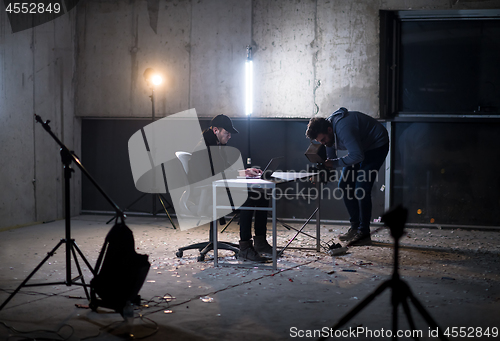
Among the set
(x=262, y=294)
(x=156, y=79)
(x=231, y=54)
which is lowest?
(x=262, y=294)

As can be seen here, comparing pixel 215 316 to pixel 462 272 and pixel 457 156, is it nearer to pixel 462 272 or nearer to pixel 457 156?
pixel 462 272

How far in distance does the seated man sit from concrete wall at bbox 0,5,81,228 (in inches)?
115

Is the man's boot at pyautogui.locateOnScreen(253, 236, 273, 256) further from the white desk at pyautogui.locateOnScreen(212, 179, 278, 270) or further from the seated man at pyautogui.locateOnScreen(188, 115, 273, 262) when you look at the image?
the white desk at pyautogui.locateOnScreen(212, 179, 278, 270)

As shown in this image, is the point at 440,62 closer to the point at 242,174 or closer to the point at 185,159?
the point at 242,174

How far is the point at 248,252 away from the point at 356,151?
1.49m

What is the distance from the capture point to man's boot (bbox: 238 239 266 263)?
3.98m

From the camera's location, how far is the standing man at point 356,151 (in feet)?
15.2

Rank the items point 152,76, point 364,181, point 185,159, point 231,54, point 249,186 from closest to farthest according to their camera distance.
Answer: point 249,186
point 185,159
point 364,181
point 231,54
point 152,76

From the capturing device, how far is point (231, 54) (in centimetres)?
626

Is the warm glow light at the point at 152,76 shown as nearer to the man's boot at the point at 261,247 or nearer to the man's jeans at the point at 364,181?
the man's jeans at the point at 364,181

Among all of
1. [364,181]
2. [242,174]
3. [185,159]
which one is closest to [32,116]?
[185,159]

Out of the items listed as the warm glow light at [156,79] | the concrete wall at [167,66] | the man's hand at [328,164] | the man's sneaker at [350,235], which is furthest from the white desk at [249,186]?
the warm glow light at [156,79]

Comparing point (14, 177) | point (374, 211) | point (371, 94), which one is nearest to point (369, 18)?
point (371, 94)

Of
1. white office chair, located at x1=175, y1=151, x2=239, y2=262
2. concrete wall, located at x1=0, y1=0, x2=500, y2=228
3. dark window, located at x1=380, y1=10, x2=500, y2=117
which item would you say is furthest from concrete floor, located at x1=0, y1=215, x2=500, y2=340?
dark window, located at x1=380, y1=10, x2=500, y2=117
